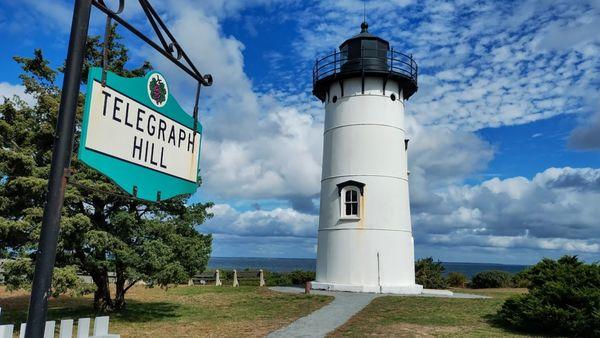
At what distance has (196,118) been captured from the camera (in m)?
3.62

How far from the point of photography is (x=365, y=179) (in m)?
22.6

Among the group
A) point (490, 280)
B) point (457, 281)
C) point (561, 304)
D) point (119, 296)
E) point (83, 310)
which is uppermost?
point (561, 304)

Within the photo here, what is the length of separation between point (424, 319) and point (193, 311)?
7640mm

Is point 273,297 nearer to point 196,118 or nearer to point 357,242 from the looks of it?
point 357,242

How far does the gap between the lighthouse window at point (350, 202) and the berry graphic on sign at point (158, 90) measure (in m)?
19.7

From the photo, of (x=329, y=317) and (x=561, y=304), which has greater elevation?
(x=561, y=304)

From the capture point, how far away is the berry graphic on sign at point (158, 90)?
10.0 feet

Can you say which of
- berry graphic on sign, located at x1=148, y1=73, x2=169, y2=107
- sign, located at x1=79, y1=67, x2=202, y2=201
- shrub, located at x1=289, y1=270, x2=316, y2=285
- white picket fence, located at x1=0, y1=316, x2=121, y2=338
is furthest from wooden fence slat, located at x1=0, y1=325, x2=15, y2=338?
shrub, located at x1=289, y1=270, x2=316, y2=285

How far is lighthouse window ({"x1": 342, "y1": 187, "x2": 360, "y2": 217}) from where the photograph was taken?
22609 mm

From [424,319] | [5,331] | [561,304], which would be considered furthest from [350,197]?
[5,331]

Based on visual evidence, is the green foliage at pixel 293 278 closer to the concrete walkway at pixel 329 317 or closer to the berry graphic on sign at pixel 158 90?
the concrete walkway at pixel 329 317

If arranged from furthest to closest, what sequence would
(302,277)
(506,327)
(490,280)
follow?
(490,280) < (302,277) < (506,327)

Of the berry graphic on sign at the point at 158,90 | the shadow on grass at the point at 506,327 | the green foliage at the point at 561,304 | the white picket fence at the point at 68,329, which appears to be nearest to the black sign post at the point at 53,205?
the berry graphic on sign at the point at 158,90

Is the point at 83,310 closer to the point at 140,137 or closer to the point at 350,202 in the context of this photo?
the point at 350,202
